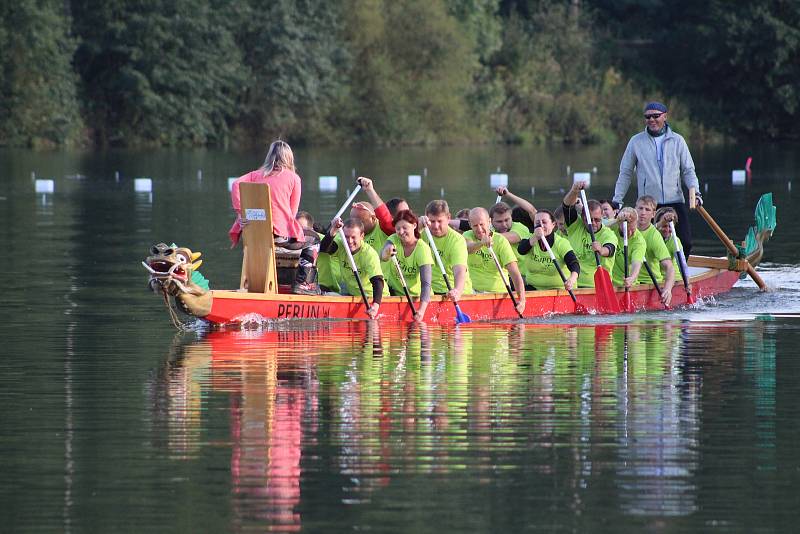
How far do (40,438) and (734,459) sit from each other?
427 cm

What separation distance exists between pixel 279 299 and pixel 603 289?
3.79 meters

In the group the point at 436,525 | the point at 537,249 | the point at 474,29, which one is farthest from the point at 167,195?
the point at 474,29

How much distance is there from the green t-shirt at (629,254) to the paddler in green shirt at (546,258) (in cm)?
63

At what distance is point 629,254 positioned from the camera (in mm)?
18734

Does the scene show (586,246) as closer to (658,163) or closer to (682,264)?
(682,264)

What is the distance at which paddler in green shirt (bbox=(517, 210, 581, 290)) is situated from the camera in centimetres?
1803

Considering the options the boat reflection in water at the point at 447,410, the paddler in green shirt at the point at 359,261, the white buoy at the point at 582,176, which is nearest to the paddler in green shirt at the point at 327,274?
the paddler in green shirt at the point at 359,261

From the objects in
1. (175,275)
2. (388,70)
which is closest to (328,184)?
(175,275)

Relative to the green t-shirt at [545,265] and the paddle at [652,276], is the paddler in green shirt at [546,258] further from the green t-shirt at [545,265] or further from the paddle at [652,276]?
the paddle at [652,276]

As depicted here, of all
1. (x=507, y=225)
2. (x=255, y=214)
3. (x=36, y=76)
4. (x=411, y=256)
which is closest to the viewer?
(x=255, y=214)

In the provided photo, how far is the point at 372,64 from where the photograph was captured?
71500mm

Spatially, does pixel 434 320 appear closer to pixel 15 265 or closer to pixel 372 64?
pixel 15 265

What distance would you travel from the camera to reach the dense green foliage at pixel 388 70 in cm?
6469

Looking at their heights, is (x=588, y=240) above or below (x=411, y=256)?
above
